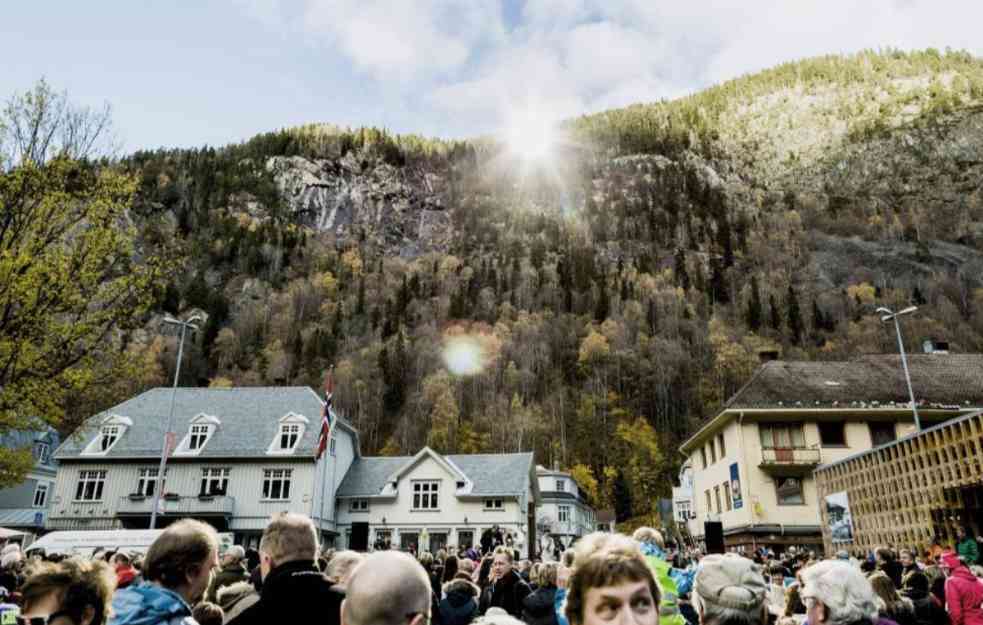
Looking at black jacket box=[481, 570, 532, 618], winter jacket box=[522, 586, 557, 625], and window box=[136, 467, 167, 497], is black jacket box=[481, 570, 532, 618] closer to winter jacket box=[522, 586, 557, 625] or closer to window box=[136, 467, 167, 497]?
winter jacket box=[522, 586, 557, 625]

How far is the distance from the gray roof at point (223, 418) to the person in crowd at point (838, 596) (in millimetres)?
37034

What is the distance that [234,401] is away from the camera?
42281 millimetres

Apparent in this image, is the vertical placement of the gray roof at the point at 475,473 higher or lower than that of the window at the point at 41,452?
lower

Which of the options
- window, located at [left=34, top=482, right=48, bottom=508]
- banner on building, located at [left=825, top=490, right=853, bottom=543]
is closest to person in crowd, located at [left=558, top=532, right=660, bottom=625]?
banner on building, located at [left=825, top=490, right=853, bottom=543]

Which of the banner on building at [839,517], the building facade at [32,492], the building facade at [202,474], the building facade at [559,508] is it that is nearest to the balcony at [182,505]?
the building facade at [202,474]

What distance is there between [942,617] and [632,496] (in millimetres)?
75410

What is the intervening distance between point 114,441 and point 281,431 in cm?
1064

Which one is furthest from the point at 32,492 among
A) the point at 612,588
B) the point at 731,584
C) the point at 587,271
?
the point at 587,271

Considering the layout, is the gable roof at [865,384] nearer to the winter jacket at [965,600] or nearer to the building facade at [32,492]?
the winter jacket at [965,600]

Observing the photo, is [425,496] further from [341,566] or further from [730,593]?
[730,593]

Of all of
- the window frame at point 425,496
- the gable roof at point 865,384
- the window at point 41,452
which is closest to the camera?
the gable roof at point 865,384

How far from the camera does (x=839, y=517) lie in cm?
2316

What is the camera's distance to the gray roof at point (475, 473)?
41219 millimetres

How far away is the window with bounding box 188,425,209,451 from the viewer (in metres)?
39.1
